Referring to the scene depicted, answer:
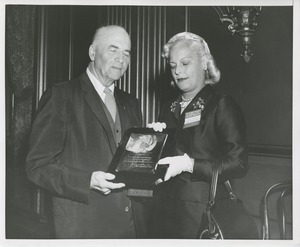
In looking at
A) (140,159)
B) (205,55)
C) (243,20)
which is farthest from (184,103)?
(243,20)

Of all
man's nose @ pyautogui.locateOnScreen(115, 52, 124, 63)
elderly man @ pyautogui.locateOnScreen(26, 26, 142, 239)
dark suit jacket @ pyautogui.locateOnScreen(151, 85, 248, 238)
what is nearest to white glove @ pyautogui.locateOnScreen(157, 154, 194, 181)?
dark suit jacket @ pyautogui.locateOnScreen(151, 85, 248, 238)

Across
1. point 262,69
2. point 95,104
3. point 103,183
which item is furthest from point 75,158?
point 262,69

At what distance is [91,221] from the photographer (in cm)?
199

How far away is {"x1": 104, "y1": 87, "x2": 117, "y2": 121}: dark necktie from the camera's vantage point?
202 centimetres

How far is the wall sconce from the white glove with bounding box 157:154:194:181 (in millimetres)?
626

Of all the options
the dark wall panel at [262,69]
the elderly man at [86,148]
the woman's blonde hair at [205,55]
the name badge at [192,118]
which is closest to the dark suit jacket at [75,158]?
the elderly man at [86,148]

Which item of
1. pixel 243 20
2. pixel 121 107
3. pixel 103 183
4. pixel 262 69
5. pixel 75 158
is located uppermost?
pixel 243 20

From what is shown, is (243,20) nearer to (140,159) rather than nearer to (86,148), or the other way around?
(140,159)

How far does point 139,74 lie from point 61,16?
0.54 m

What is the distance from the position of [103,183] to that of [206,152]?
0.57m

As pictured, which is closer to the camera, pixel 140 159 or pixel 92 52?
pixel 140 159

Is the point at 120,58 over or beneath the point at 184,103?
over

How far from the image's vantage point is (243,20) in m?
2.01

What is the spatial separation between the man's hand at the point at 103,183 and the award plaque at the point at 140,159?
0.03 metres
